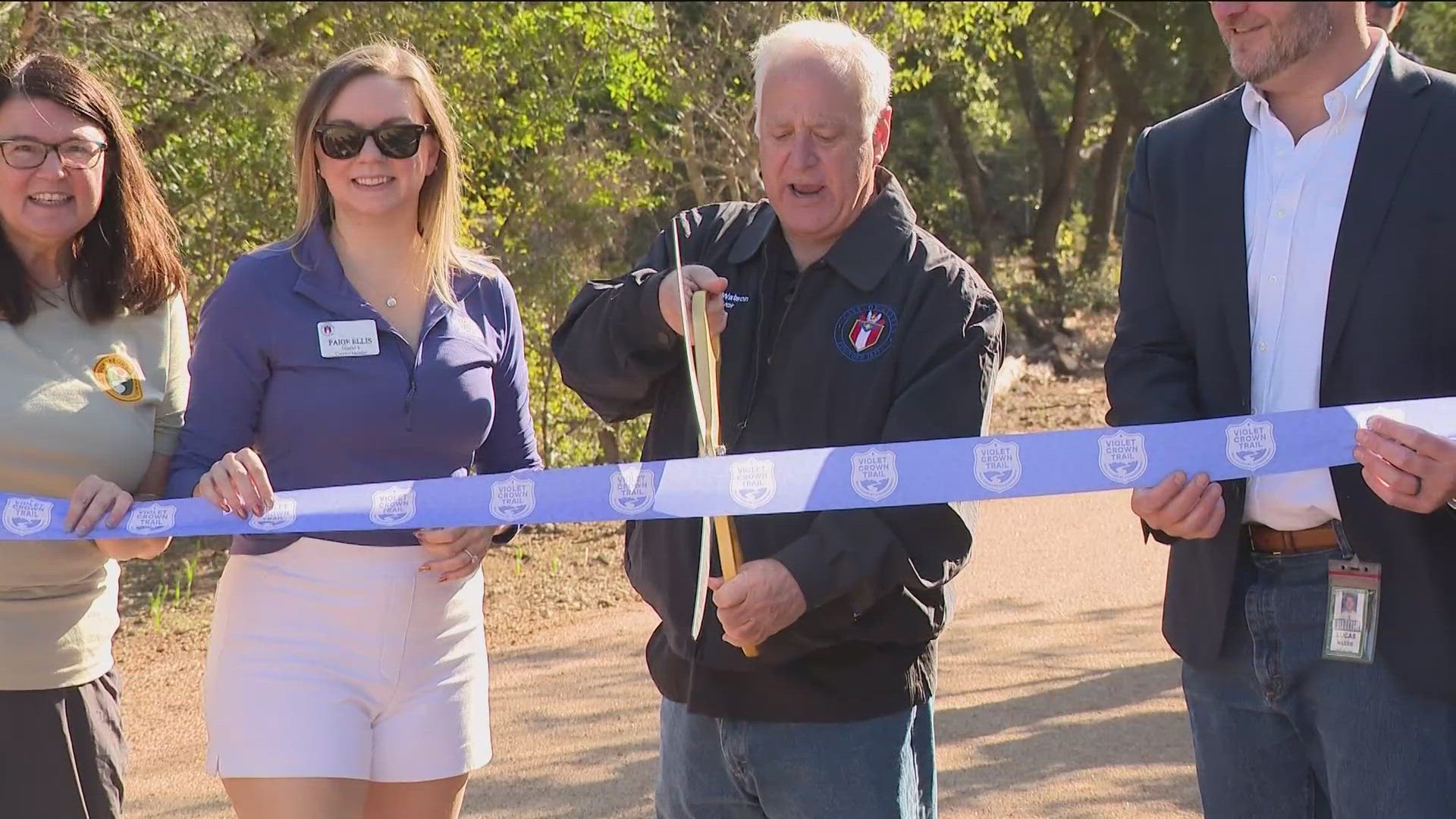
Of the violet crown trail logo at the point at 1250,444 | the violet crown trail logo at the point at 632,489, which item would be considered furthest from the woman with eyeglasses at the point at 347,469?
the violet crown trail logo at the point at 1250,444

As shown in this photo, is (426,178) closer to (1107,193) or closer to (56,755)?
(56,755)

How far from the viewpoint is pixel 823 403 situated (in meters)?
3.24

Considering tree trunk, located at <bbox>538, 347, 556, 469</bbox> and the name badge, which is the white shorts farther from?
tree trunk, located at <bbox>538, 347, 556, 469</bbox>

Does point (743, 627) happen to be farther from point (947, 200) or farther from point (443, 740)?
point (947, 200)

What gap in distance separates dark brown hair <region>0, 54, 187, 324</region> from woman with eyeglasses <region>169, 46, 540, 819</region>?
304 millimetres

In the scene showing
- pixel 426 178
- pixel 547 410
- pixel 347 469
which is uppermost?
pixel 426 178

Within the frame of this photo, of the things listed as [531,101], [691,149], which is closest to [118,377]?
[531,101]

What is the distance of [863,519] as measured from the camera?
3119mm

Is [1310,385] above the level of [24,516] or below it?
above

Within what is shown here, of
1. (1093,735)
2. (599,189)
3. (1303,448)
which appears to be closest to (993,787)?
(1093,735)

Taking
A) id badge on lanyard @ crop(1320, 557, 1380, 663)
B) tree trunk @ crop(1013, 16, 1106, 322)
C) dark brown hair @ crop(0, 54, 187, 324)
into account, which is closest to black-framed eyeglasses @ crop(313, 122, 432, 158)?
dark brown hair @ crop(0, 54, 187, 324)

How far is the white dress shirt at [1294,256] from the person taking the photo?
2947 millimetres

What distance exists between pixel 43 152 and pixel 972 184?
735 inches

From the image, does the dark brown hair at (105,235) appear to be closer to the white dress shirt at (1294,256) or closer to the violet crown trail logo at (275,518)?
the violet crown trail logo at (275,518)
